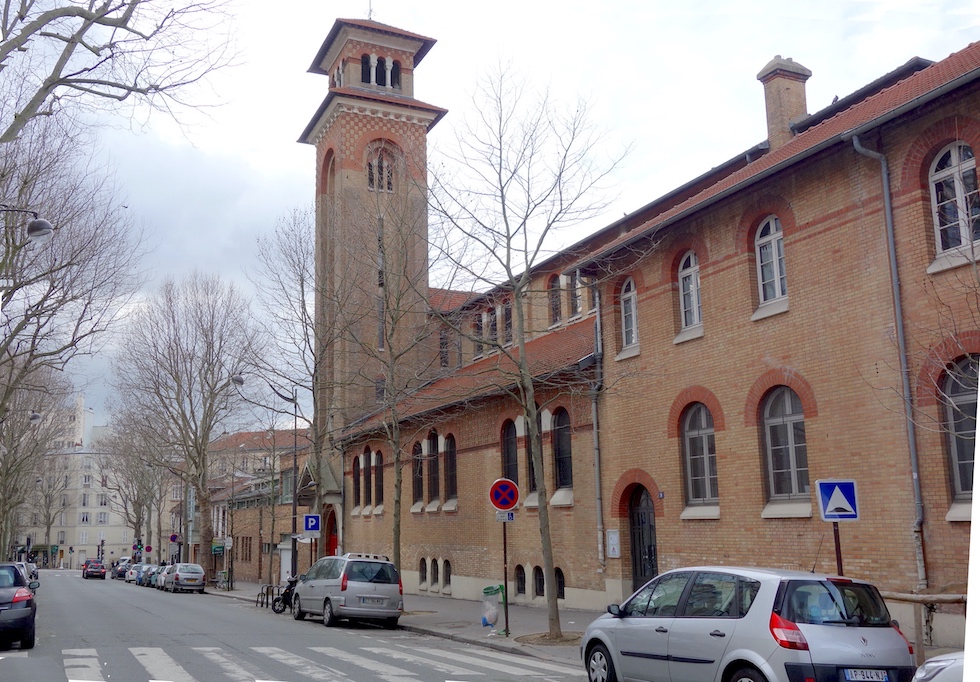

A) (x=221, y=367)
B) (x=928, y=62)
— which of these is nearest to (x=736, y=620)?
(x=928, y=62)

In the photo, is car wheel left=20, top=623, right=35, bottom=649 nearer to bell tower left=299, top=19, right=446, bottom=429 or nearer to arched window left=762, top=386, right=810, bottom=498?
bell tower left=299, top=19, right=446, bottom=429

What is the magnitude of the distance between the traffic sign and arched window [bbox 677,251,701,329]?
515cm

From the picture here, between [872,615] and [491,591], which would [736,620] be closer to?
[872,615]

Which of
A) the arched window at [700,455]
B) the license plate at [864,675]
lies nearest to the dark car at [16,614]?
the arched window at [700,455]

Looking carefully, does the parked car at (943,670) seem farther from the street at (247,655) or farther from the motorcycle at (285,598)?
the motorcycle at (285,598)

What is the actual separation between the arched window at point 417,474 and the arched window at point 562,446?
9.48 meters

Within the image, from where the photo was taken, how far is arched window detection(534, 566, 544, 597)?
78.0 ft

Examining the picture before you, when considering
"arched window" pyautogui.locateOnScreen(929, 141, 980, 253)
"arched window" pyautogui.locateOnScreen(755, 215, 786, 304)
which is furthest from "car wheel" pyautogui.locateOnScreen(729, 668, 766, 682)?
"arched window" pyautogui.locateOnScreen(755, 215, 786, 304)

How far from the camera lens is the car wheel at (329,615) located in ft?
65.7

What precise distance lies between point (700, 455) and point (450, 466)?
1292cm

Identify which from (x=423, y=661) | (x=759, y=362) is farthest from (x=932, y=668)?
(x=759, y=362)

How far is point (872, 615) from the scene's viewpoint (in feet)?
28.3

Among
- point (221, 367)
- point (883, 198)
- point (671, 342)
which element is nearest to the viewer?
point (883, 198)

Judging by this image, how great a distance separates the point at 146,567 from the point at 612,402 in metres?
42.5
